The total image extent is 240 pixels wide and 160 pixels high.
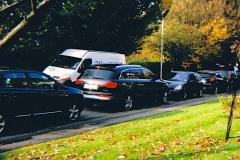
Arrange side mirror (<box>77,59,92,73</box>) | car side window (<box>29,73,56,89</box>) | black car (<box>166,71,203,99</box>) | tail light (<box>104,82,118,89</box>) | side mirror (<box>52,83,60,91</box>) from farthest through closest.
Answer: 1. black car (<box>166,71,203,99</box>)
2. side mirror (<box>77,59,92,73</box>)
3. tail light (<box>104,82,118,89</box>)
4. side mirror (<box>52,83,60,91</box>)
5. car side window (<box>29,73,56,89</box>)

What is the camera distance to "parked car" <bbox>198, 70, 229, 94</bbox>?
27781 millimetres

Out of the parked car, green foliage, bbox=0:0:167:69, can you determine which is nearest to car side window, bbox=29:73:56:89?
green foliage, bbox=0:0:167:69

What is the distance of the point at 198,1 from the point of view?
36.4 m

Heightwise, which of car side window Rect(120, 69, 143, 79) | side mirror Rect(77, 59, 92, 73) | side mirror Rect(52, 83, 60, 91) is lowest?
side mirror Rect(52, 83, 60, 91)

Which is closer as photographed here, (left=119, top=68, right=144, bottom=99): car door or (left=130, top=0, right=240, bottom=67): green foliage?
(left=119, top=68, right=144, bottom=99): car door

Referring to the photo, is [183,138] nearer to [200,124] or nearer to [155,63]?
[200,124]

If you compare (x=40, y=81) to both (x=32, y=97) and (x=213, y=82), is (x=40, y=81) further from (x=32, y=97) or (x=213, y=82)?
(x=213, y=82)

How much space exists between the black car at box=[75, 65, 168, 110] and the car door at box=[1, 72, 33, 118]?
428cm

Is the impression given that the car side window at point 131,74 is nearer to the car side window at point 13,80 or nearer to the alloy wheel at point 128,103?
the alloy wheel at point 128,103

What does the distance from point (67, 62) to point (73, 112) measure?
20.0ft

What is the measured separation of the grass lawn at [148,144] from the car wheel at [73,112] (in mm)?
2411

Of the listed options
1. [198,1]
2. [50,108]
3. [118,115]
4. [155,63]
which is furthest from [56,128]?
[198,1]

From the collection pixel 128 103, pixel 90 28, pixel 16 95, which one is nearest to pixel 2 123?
pixel 16 95

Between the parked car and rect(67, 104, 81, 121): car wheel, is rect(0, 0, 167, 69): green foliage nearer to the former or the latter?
the parked car
